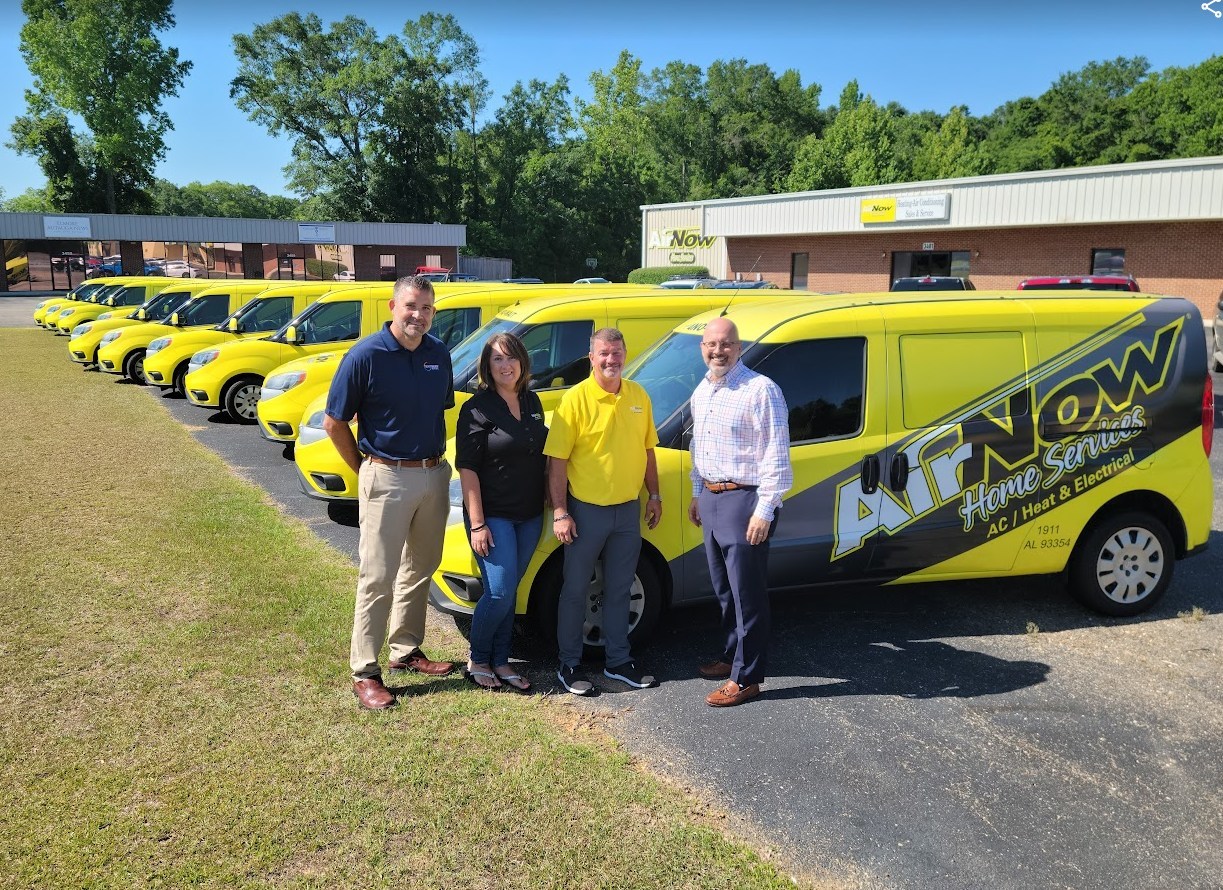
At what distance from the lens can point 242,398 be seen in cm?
1296

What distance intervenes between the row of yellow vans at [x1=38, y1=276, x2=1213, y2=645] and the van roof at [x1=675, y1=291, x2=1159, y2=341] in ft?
0.06

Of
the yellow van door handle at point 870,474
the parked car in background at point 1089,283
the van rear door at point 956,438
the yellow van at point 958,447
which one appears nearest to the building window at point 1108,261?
the parked car in background at point 1089,283

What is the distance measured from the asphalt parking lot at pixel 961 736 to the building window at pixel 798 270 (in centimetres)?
3506

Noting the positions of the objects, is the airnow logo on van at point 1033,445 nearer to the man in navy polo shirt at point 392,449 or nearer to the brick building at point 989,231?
the man in navy polo shirt at point 392,449

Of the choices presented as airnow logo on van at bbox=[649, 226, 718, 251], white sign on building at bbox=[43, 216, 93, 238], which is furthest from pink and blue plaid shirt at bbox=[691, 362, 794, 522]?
white sign on building at bbox=[43, 216, 93, 238]

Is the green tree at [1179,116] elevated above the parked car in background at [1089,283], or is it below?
above

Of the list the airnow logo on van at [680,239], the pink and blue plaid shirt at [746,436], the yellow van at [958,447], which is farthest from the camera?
the airnow logo on van at [680,239]

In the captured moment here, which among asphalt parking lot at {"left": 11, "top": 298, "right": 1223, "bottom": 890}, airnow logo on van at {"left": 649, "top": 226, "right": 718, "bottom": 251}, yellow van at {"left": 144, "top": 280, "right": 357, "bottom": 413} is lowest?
asphalt parking lot at {"left": 11, "top": 298, "right": 1223, "bottom": 890}

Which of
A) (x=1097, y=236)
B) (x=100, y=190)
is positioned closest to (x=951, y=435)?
(x=1097, y=236)

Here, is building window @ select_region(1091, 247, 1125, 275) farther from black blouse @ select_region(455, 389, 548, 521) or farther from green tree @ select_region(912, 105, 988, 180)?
green tree @ select_region(912, 105, 988, 180)

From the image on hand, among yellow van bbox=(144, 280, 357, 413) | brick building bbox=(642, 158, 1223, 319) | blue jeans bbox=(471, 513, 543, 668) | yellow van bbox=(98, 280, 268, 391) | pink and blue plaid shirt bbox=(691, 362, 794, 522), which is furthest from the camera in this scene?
brick building bbox=(642, 158, 1223, 319)

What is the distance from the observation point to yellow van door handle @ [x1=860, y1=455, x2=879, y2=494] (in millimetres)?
5176

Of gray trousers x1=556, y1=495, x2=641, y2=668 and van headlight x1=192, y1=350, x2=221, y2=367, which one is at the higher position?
van headlight x1=192, y1=350, x2=221, y2=367

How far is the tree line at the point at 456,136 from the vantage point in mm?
64188
